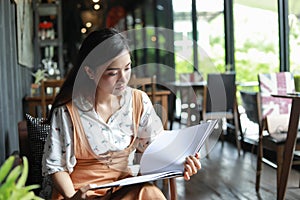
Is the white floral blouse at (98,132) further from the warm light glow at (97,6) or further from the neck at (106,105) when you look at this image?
the warm light glow at (97,6)

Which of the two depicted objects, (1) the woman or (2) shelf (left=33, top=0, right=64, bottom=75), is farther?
(2) shelf (left=33, top=0, right=64, bottom=75)

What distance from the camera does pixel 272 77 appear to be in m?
4.89

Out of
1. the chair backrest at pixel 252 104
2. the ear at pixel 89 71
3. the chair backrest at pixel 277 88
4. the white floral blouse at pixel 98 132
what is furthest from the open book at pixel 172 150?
the chair backrest at pixel 277 88

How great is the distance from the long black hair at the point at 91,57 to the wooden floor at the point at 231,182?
7.68ft

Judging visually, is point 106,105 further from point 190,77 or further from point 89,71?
point 190,77

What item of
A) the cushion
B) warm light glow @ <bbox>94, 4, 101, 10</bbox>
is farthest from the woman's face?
warm light glow @ <bbox>94, 4, 101, 10</bbox>

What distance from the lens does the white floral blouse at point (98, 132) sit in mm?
1656

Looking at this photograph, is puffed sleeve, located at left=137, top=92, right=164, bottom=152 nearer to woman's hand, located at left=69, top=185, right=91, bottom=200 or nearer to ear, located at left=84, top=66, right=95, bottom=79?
ear, located at left=84, top=66, right=95, bottom=79

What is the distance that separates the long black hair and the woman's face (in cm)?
2

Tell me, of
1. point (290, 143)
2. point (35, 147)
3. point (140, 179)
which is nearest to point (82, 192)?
point (140, 179)

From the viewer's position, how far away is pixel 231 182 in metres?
4.39

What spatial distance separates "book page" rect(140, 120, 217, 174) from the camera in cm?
161

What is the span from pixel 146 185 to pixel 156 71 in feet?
28.9

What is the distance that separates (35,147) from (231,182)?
8.22ft
